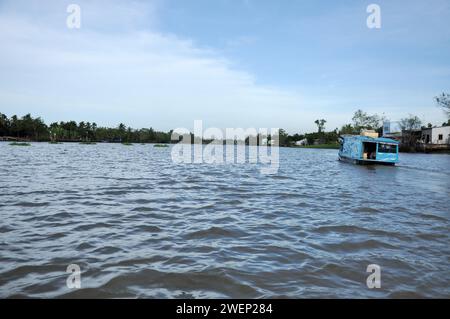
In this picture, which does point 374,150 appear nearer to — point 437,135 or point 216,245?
point 216,245

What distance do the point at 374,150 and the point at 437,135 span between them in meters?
57.1

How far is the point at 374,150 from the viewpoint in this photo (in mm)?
35125

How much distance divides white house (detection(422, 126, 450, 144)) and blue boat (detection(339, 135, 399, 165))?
5398 cm

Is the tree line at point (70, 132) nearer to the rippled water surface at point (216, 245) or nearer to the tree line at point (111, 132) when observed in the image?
the tree line at point (111, 132)

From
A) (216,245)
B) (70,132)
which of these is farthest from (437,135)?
(70,132)

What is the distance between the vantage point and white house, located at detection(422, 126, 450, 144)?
3063 inches

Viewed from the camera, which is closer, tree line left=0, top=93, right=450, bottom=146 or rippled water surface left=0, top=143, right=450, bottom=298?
rippled water surface left=0, top=143, right=450, bottom=298

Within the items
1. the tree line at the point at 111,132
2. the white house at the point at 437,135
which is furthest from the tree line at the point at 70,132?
the white house at the point at 437,135

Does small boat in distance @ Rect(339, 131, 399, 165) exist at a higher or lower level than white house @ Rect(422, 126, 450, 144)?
lower

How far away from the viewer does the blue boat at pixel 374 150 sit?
33300 mm

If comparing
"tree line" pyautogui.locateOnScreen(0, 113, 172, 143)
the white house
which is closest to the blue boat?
the white house

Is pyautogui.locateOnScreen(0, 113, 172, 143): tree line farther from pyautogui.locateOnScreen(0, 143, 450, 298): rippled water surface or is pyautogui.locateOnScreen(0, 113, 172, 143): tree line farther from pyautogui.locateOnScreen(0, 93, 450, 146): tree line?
pyautogui.locateOnScreen(0, 143, 450, 298): rippled water surface

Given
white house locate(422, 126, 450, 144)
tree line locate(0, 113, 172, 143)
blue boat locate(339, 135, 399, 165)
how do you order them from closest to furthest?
blue boat locate(339, 135, 399, 165), white house locate(422, 126, 450, 144), tree line locate(0, 113, 172, 143)
